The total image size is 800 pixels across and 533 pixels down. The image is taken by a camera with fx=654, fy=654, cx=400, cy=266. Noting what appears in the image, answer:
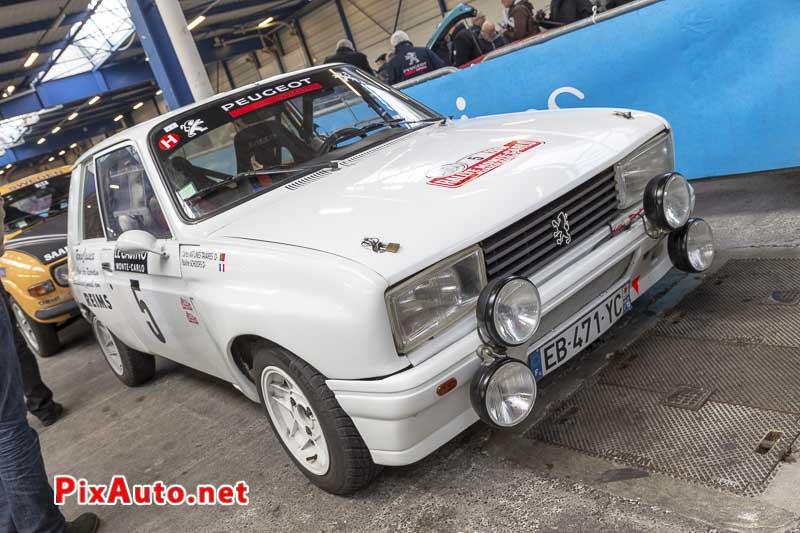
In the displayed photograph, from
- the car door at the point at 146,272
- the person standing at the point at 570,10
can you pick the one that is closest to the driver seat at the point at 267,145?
the car door at the point at 146,272

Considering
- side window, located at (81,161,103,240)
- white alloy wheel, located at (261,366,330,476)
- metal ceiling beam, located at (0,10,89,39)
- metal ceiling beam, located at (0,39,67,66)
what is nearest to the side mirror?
white alloy wheel, located at (261,366,330,476)

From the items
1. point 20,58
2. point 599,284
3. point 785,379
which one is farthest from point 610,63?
point 20,58

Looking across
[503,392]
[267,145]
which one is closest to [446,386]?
[503,392]

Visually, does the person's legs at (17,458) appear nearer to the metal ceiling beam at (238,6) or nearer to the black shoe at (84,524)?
the black shoe at (84,524)

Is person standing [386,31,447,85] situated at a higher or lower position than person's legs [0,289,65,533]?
higher

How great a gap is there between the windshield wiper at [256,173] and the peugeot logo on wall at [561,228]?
1.10 m

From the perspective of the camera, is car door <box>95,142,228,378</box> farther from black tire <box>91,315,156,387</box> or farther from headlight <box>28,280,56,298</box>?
headlight <box>28,280,56,298</box>

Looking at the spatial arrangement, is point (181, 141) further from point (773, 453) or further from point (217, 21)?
point (217, 21)

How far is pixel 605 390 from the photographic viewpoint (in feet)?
8.90

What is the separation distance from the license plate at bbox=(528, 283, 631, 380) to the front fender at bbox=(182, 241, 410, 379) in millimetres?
587

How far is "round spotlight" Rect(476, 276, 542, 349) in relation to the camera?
2.10 metres

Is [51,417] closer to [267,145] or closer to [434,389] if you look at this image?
[267,145]

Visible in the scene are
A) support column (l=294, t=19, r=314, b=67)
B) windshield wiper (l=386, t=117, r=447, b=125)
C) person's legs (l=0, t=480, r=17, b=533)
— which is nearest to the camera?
person's legs (l=0, t=480, r=17, b=533)

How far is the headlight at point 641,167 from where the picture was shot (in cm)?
274
